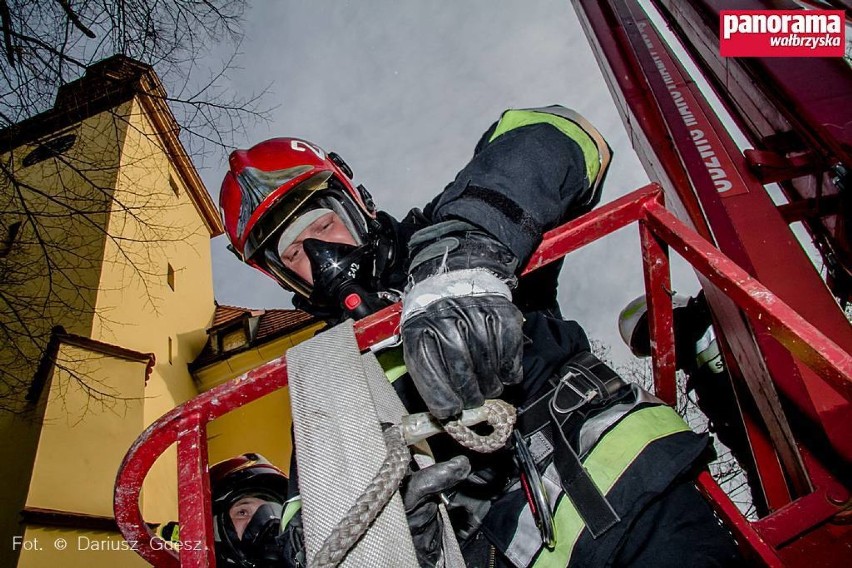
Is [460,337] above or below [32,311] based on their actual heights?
below

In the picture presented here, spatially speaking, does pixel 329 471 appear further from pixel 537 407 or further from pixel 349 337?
pixel 537 407

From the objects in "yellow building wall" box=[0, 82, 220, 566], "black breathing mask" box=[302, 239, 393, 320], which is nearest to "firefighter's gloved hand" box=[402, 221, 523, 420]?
"black breathing mask" box=[302, 239, 393, 320]

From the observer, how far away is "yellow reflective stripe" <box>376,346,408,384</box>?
73.2 inches

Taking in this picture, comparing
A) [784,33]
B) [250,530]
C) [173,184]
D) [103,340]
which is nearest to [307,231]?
[250,530]

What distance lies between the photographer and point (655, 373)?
1.79 meters

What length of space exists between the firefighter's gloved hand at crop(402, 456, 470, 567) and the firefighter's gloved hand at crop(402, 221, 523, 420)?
13 centimetres

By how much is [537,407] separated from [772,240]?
1304mm

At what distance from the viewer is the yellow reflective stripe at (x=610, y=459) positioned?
4.91 feet

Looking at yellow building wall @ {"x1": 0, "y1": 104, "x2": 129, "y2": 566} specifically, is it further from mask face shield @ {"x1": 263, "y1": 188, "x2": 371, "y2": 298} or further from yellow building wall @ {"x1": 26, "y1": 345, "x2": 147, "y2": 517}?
mask face shield @ {"x1": 263, "y1": 188, "x2": 371, "y2": 298}

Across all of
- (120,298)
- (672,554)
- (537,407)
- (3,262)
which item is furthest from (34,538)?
(672,554)

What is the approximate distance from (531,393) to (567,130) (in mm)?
894

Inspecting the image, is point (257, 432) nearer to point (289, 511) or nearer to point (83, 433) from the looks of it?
point (83, 433)

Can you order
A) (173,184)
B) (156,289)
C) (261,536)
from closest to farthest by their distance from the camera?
(261,536) < (156,289) < (173,184)

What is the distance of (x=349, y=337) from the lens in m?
1.25
